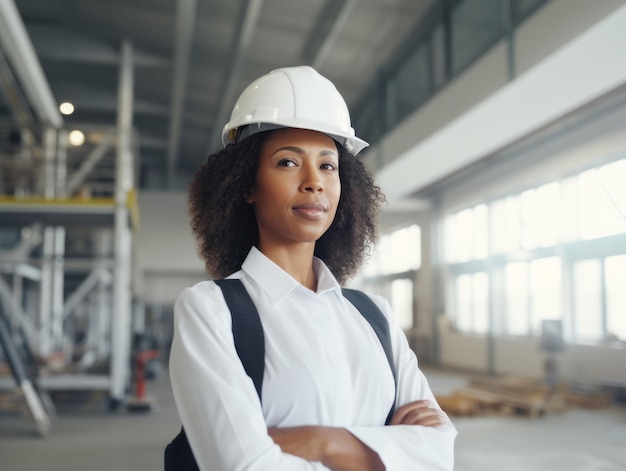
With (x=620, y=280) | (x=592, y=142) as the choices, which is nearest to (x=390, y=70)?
(x=592, y=142)

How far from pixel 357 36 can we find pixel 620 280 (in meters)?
5.89

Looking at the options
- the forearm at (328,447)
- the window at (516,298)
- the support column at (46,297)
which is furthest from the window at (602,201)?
the support column at (46,297)

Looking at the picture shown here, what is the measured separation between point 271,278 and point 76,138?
8690 millimetres

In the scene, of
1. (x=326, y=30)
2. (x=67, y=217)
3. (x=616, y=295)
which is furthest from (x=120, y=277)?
(x=616, y=295)

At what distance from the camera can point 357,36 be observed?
1108 centimetres

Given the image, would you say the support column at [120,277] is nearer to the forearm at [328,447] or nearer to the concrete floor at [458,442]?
the concrete floor at [458,442]

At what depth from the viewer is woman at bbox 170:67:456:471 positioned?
123 centimetres

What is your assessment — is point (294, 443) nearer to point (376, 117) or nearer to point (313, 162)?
point (313, 162)

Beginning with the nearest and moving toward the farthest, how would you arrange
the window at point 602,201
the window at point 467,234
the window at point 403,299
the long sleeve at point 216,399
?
the long sleeve at point 216,399
the window at point 602,201
the window at point 467,234
the window at point 403,299

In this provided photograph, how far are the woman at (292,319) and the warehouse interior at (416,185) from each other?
444 cm

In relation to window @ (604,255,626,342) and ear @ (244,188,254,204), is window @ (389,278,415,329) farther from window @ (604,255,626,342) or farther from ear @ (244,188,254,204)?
ear @ (244,188,254,204)

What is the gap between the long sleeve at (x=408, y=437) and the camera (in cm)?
130

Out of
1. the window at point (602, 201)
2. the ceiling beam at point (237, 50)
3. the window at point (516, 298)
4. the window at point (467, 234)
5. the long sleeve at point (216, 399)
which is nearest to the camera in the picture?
the long sleeve at point (216, 399)

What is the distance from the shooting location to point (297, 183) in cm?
144
